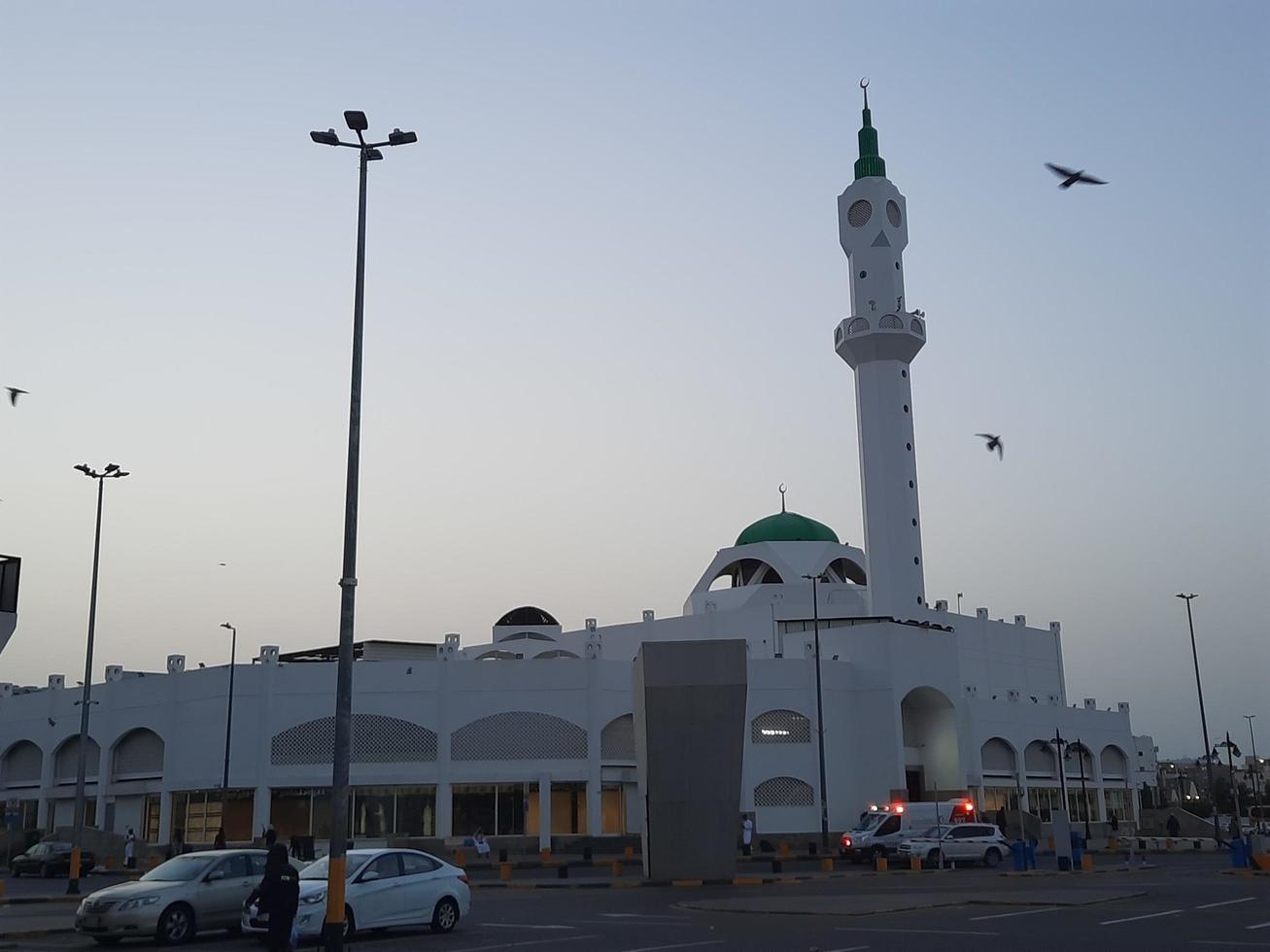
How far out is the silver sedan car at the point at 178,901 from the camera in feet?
55.7

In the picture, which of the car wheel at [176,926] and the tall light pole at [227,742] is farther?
the tall light pole at [227,742]

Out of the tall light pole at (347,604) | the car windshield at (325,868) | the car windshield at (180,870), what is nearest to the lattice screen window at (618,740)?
the car windshield at (325,868)

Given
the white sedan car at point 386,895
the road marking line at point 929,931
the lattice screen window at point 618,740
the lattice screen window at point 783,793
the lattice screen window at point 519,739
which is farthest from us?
the lattice screen window at point 783,793

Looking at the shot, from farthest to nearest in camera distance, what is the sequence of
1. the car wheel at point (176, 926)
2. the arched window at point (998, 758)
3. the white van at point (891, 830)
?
the arched window at point (998, 758) < the white van at point (891, 830) < the car wheel at point (176, 926)

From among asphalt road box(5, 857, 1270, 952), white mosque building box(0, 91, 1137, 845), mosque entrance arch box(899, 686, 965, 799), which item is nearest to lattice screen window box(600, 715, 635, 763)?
white mosque building box(0, 91, 1137, 845)

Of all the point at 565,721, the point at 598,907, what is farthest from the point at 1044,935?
the point at 565,721

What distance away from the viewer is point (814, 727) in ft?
183

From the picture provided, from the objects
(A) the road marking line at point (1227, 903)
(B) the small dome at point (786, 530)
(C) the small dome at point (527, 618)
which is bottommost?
(A) the road marking line at point (1227, 903)

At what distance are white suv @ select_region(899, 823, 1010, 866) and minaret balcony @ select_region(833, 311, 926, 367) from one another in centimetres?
2980

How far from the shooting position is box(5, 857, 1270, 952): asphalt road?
51.6 ft

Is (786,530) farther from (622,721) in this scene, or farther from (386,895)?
(386,895)

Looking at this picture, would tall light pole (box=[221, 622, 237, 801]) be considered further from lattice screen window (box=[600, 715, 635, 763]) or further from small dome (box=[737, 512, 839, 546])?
small dome (box=[737, 512, 839, 546])

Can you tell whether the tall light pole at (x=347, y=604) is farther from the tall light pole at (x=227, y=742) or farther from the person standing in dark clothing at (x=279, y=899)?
the tall light pole at (x=227, y=742)

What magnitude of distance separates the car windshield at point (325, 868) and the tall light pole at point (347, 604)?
2.10 m
